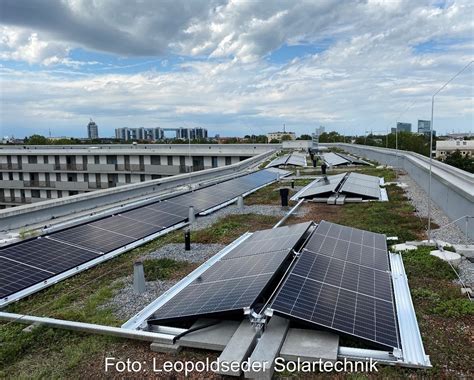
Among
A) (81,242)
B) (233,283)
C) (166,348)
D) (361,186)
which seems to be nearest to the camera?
(166,348)

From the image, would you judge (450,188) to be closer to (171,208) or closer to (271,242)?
(271,242)

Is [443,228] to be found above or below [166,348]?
above

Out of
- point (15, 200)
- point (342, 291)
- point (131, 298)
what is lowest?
point (15, 200)

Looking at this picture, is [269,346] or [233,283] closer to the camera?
[269,346]

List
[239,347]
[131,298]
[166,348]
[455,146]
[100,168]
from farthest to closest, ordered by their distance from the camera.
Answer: [455,146] < [100,168] < [131,298] < [166,348] < [239,347]

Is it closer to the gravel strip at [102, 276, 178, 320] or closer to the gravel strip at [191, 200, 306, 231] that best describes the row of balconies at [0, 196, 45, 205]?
the gravel strip at [191, 200, 306, 231]

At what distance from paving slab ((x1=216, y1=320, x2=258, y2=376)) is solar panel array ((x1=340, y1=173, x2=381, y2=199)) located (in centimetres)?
1597

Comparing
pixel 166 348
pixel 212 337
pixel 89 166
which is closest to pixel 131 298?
pixel 166 348

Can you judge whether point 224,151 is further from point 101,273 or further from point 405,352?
point 405,352

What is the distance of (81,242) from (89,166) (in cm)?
5659

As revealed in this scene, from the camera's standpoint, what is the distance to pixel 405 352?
266 inches

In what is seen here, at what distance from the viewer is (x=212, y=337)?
7.29 meters

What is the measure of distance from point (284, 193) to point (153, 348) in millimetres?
13809

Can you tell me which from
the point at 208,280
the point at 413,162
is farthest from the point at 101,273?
the point at 413,162
